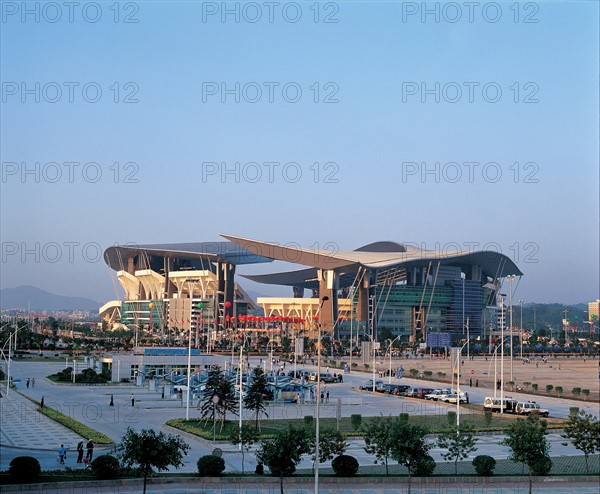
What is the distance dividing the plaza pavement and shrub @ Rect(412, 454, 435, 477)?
3625 mm

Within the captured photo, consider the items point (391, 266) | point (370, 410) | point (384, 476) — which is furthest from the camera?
point (391, 266)

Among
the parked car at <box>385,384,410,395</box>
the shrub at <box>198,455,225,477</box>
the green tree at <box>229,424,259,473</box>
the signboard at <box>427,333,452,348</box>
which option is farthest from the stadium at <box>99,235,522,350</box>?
the shrub at <box>198,455,225,477</box>

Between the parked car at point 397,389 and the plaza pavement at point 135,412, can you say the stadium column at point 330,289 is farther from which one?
the parked car at point 397,389

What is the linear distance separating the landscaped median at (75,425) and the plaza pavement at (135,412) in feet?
1.11

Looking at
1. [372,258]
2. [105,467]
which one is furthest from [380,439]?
[372,258]

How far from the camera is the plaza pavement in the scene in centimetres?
2778

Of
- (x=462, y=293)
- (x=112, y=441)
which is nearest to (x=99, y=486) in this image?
(x=112, y=441)

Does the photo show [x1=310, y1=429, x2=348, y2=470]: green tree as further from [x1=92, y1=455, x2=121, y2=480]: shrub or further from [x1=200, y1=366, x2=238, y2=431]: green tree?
[x1=200, y1=366, x2=238, y2=431]: green tree

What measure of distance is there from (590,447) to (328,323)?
347ft

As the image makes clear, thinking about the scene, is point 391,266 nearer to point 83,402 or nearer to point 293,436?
point 83,402

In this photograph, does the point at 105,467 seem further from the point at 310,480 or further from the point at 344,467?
the point at 344,467

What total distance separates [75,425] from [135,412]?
7316 mm

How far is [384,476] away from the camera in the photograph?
2295cm

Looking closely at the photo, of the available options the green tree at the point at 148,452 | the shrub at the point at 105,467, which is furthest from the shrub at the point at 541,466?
the shrub at the point at 105,467
